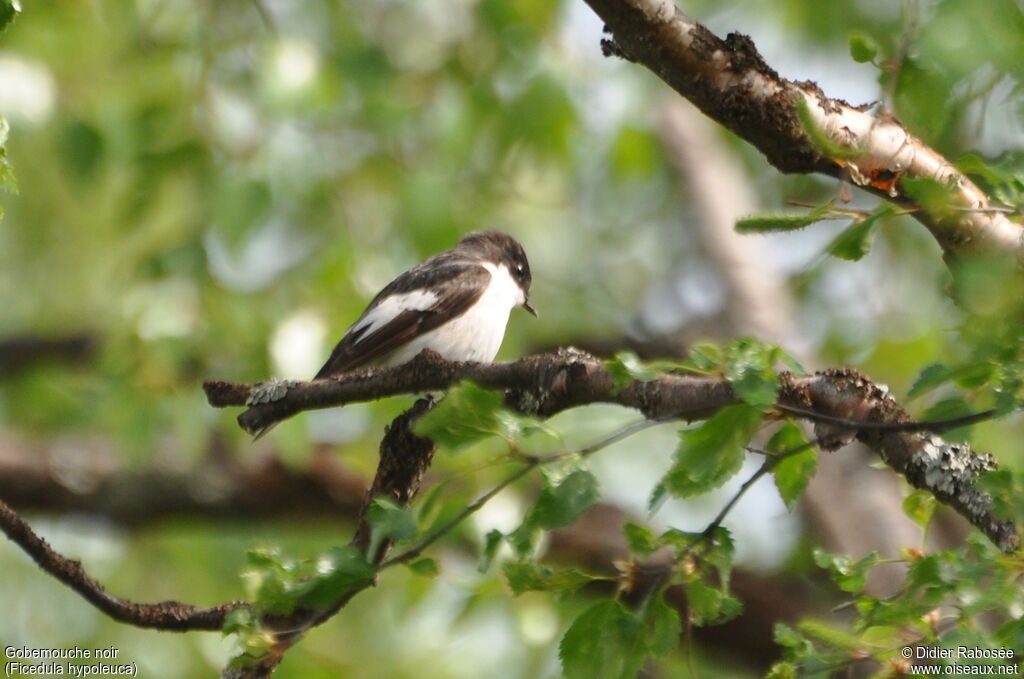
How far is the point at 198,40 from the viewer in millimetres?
6621

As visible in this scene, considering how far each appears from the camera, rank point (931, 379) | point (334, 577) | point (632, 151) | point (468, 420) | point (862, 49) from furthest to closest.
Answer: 1. point (632, 151)
2. point (862, 49)
3. point (334, 577)
4. point (468, 420)
5. point (931, 379)

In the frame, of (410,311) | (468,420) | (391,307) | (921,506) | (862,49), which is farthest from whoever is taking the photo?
(391,307)

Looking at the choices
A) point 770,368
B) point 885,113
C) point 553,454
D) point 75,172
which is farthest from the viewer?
point 75,172

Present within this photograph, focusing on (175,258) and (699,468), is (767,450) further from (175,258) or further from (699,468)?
(175,258)

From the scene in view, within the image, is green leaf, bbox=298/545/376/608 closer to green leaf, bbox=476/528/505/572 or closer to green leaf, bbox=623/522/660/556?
green leaf, bbox=476/528/505/572

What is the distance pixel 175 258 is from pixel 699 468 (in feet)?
14.6

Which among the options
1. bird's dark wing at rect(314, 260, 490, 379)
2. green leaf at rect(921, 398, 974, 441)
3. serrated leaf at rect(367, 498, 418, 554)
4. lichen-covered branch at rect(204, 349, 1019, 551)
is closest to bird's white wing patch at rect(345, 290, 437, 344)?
bird's dark wing at rect(314, 260, 490, 379)

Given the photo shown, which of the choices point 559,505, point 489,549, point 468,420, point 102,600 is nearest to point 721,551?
point 559,505

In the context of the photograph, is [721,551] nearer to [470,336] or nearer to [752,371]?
[752,371]

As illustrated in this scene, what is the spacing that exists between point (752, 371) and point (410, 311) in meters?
2.90

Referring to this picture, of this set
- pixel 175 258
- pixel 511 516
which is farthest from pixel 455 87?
pixel 511 516

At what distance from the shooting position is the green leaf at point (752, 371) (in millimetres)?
2145

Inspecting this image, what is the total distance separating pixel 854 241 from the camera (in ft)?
7.98

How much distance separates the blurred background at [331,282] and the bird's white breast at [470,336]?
76 centimetres
